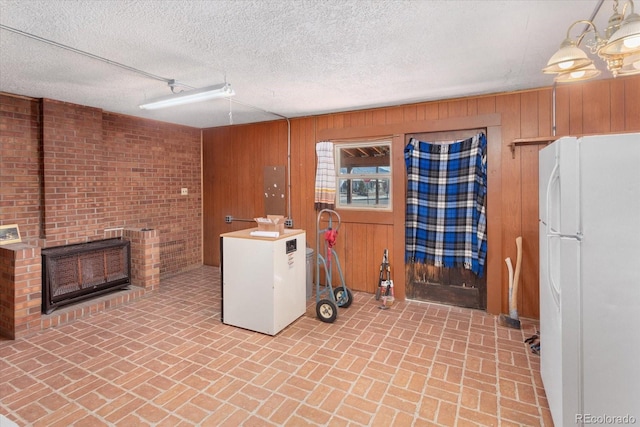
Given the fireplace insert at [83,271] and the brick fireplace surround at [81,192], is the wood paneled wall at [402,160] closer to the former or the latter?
the brick fireplace surround at [81,192]

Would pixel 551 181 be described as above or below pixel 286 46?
below

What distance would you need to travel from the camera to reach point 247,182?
222 inches

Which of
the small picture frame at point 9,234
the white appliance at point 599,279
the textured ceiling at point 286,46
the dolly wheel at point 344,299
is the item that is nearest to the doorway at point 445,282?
the textured ceiling at point 286,46

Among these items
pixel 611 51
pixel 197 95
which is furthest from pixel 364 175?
pixel 611 51

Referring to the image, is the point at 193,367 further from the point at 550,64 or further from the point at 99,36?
the point at 550,64

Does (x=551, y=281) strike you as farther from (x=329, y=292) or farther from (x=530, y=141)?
(x=329, y=292)

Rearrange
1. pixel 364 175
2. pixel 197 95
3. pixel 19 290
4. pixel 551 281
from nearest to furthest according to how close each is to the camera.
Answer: pixel 551 281, pixel 197 95, pixel 19 290, pixel 364 175

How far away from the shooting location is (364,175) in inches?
181

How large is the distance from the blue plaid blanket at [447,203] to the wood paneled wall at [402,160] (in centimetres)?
11

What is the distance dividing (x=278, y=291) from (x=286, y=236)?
0.59 meters

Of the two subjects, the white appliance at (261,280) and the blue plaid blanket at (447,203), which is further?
the blue plaid blanket at (447,203)

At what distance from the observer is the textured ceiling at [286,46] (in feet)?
6.54

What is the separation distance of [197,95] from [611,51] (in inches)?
115

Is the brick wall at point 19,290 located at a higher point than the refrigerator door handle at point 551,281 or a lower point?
lower
